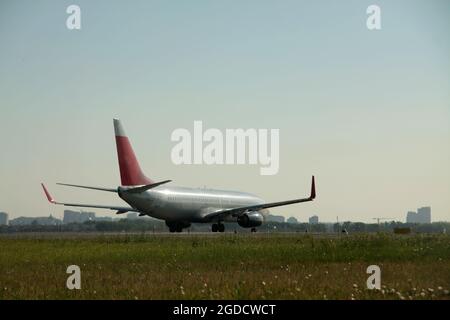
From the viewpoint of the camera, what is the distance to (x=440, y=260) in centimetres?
1833

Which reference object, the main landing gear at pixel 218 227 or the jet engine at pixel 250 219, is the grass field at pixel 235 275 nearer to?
the jet engine at pixel 250 219

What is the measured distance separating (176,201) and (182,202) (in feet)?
3.90

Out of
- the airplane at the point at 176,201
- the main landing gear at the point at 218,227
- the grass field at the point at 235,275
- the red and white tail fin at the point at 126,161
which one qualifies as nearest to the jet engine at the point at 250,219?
the airplane at the point at 176,201

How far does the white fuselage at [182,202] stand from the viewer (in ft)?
186

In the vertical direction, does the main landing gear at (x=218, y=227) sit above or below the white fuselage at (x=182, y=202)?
below

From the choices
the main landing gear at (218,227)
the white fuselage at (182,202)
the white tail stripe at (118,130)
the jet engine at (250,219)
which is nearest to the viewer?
the white tail stripe at (118,130)

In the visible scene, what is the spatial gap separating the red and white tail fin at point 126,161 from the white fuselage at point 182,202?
1093mm

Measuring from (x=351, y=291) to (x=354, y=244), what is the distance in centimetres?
1416

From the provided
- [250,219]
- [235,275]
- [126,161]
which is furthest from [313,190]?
[235,275]

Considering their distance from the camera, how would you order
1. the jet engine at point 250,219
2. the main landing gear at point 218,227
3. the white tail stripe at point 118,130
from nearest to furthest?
the white tail stripe at point 118,130 < the jet engine at point 250,219 < the main landing gear at point 218,227
